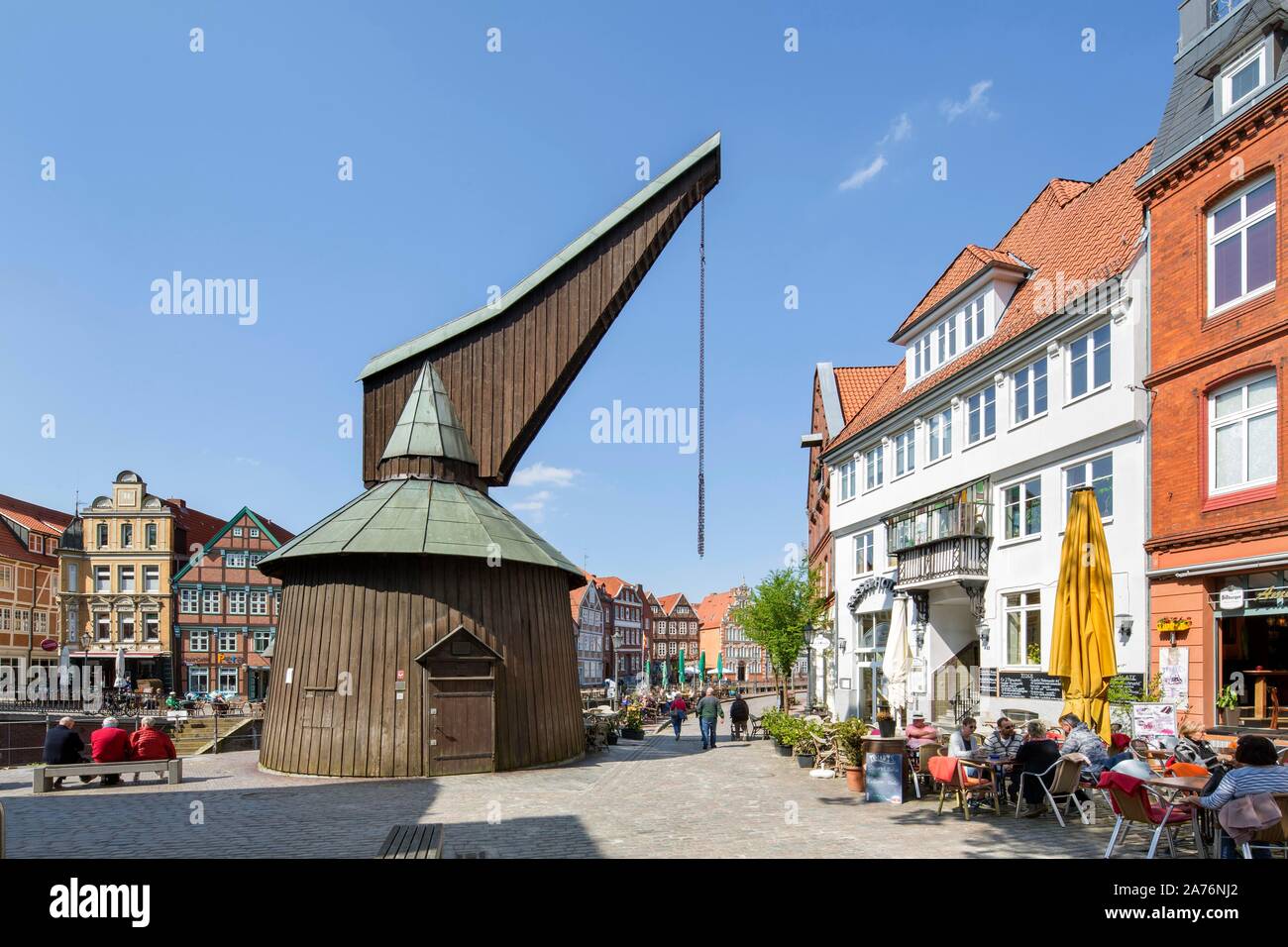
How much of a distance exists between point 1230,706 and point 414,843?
13.0 metres

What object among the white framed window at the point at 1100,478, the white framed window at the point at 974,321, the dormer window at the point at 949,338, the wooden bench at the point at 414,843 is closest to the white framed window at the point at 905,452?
the dormer window at the point at 949,338

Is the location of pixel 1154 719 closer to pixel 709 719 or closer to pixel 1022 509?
pixel 1022 509

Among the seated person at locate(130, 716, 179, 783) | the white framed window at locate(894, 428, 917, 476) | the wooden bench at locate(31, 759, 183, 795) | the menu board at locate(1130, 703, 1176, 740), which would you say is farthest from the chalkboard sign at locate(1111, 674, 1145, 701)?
the seated person at locate(130, 716, 179, 783)

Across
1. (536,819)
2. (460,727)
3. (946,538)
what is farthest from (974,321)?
(536,819)

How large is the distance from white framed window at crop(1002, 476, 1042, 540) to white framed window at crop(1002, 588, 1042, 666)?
1.42m

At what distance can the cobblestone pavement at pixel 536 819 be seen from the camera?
10.8 meters

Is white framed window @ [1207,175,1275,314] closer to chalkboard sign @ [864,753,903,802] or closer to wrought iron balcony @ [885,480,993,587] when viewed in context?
wrought iron balcony @ [885,480,993,587]

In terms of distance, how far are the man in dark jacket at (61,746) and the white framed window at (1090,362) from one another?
2109 cm

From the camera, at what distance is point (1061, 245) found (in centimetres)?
2344

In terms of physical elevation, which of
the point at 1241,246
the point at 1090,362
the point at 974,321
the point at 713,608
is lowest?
the point at 713,608

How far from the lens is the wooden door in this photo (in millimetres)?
18812
